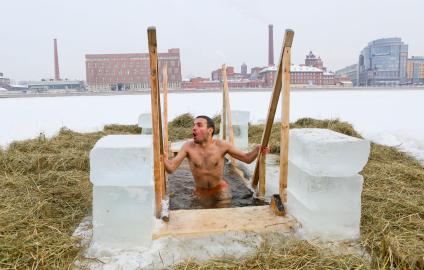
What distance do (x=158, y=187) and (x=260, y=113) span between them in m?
12.7

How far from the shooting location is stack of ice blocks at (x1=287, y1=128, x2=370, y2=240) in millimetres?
2504

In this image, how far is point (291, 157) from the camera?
9.67ft

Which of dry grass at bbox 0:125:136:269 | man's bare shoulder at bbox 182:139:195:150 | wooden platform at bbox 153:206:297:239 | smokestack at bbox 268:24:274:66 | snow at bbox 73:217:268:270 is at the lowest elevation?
snow at bbox 73:217:268:270

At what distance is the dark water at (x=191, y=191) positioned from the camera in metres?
4.47

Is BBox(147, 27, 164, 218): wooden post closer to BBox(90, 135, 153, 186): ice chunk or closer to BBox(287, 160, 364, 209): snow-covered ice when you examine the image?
BBox(90, 135, 153, 186): ice chunk

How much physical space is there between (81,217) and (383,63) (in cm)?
9647

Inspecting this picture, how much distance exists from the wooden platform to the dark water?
1.08 metres

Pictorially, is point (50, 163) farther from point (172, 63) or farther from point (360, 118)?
point (172, 63)

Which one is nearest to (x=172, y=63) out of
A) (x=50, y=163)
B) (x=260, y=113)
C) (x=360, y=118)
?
(x=260, y=113)

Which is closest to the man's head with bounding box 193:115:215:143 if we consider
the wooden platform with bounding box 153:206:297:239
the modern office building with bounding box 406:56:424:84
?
the wooden platform with bounding box 153:206:297:239

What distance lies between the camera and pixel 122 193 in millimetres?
2395

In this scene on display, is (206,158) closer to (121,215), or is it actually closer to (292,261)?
(121,215)

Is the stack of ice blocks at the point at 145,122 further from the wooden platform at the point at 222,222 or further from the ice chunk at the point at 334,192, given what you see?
the ice chunk at the point at 334,192

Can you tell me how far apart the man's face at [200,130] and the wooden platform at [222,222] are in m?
1.32
